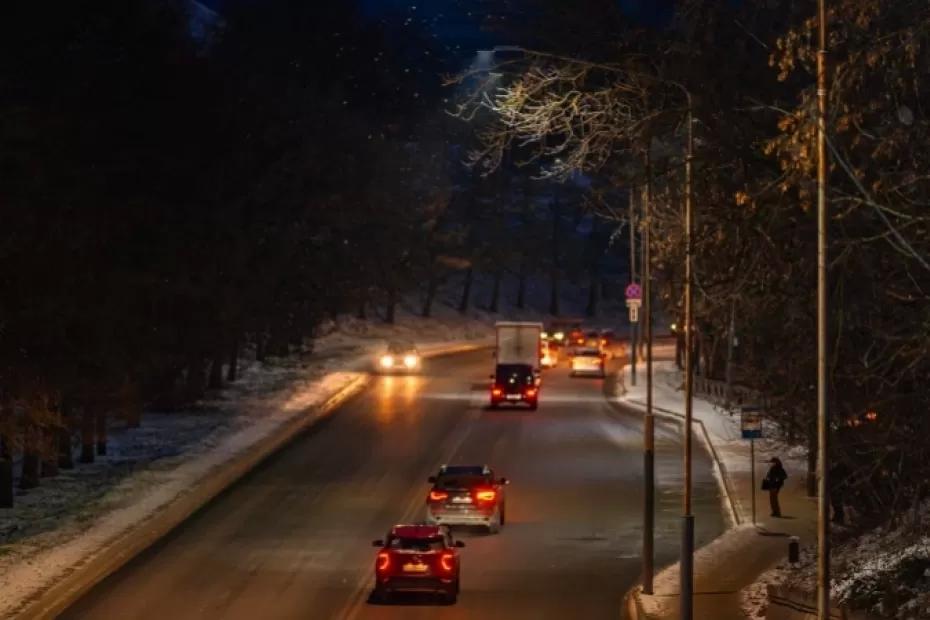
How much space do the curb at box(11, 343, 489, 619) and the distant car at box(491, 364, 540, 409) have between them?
6.43 m

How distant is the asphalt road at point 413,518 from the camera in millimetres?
24516

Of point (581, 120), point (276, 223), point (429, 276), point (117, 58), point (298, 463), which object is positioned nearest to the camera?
point (581, 120)

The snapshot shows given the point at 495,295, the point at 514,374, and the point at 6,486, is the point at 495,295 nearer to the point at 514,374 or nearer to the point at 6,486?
the point at 514,374

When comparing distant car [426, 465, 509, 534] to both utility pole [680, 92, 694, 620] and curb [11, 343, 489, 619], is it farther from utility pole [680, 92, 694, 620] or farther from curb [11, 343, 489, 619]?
utility pole [680, 92, 694, 620]

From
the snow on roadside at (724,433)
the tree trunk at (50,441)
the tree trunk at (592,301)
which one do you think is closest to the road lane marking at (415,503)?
the tree trunk at (50,441)

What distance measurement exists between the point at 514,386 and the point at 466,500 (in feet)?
85.8

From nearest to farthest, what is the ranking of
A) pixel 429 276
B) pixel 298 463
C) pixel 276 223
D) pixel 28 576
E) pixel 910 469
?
pixel 910 469, pixel 28 576, pixel 298 463, pixel 276 223, pixel 429 276

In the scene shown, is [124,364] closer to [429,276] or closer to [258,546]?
[258,546]

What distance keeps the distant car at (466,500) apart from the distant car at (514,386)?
2518 cm

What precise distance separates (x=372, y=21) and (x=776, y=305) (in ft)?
225

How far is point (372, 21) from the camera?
8606 centimetres

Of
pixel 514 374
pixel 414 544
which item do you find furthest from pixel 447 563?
pixel 514 374

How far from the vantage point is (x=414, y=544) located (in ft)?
81.4

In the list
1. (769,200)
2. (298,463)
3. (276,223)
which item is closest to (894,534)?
(769,200)
